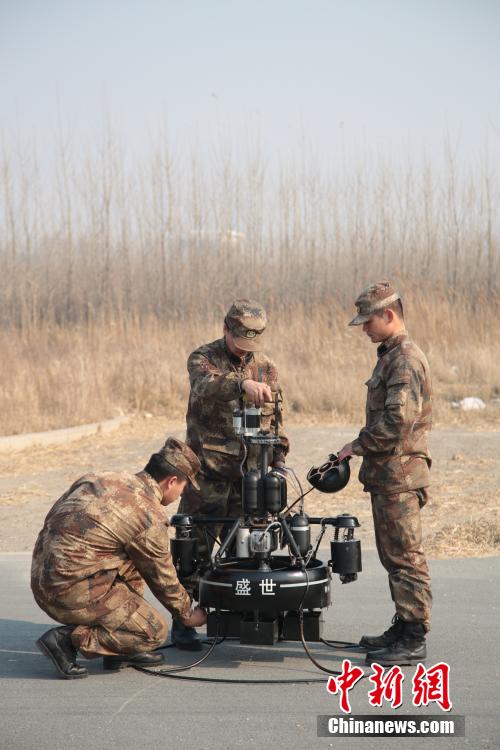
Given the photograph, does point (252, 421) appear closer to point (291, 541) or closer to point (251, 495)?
point (251, 495)

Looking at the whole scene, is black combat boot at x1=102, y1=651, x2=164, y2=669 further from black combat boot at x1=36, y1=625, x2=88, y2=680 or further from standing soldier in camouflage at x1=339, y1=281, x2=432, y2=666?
standing soldier in camouflage at x1=339, y1=281, x2=432, y2=666

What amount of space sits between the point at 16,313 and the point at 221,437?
65.3ft

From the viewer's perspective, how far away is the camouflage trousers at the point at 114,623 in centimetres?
585

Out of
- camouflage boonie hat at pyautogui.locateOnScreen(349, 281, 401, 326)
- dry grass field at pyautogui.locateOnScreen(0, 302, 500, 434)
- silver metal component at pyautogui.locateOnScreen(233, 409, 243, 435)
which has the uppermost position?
camouflage boonie hat at pyautogui.locateOnScreen(349, 281, 401, 326)

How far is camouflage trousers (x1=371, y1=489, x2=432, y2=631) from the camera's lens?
5.83 metres

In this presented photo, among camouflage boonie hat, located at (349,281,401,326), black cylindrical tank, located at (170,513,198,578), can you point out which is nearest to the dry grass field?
black cylindrical tank, located at (170,513,198,578)

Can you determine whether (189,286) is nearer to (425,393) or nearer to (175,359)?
(175,359)

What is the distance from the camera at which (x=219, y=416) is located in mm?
6707

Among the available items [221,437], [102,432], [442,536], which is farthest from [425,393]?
[102,432]

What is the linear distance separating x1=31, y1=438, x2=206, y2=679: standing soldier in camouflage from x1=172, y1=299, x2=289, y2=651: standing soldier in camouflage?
19.1 inches

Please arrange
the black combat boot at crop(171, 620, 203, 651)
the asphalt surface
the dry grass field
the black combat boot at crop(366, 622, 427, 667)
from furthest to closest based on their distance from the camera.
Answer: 1. the dry grass field
2. the black combat boot at crop(171, 620, 203, 651)
3. the black combat boot at crop(366, 622, 427, 667)
4. the asphalt surface

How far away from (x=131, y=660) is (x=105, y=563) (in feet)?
2.05

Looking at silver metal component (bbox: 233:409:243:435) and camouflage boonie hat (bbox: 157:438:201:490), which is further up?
silver metal component (bbox: 233:409:243:435)

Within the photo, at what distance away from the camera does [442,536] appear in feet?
32.6
